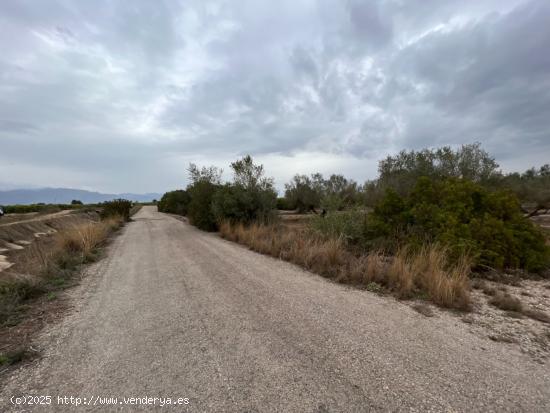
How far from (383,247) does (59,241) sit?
38.9 ft

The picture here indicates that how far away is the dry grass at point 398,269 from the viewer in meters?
4.89

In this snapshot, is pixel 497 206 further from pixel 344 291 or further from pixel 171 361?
pixel 171 361

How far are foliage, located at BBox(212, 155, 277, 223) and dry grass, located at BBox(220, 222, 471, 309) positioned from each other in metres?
6.70

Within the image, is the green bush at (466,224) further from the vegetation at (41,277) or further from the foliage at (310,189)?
the foliage at (310,189)

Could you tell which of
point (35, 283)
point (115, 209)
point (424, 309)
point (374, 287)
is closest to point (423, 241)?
point (374, 287)

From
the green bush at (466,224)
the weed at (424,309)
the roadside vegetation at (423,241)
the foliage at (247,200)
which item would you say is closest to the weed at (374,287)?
the roadside vegetation at (423,241)

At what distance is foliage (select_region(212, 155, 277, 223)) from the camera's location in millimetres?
15695

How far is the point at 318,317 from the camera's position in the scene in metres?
4.16

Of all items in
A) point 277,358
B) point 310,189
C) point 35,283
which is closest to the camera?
point 277,358

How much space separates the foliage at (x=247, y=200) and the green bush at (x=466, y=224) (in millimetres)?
7339

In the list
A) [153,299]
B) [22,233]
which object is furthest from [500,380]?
[22,233]

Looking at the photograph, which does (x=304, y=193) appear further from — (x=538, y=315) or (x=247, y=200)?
(x=538, y=315)

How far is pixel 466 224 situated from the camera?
727 centimetres

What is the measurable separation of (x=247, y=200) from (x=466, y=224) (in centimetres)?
1076
